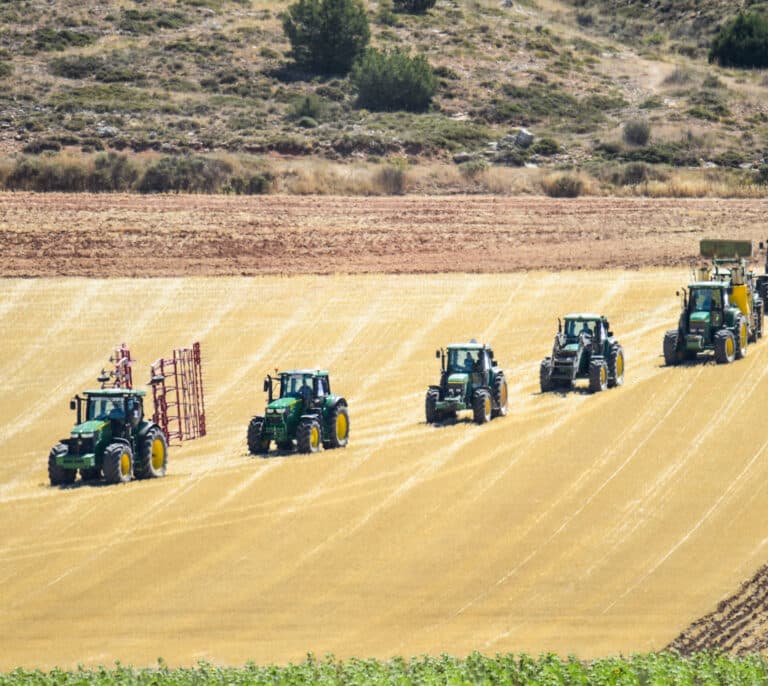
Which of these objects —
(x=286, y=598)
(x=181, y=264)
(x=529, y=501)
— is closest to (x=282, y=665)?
(x=286, y=598)

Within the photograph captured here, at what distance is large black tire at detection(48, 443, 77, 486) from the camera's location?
1122 inches

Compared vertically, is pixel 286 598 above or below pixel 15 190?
below

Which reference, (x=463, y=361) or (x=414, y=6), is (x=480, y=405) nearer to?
(x=463, y=361)

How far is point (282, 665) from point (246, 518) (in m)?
6.61

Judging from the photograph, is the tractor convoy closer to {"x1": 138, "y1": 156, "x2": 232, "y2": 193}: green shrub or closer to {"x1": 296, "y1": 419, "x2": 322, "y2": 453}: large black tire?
{"x1": 296, "y1": 419, "x2": 322, "y2": 453}: large black tire

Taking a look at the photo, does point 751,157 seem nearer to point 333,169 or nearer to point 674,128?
point 674,128

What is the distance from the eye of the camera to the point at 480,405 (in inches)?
1287

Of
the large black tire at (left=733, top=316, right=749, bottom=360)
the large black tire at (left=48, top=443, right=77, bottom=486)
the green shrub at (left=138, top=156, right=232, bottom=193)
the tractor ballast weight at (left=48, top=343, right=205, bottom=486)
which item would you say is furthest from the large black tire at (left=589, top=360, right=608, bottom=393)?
the green shrub at (left=138, top=156, right=232, bottom=193)

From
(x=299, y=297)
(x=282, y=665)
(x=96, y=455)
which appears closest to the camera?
(x=282, y=665)

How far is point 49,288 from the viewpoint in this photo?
4825 centimetres

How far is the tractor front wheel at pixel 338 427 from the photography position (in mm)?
31000

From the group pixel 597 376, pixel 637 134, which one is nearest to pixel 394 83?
pixel 637 134

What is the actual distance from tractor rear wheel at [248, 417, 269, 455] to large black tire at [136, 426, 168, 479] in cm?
192

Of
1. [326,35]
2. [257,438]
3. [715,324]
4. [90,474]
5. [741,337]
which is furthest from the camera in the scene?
[326,35]
